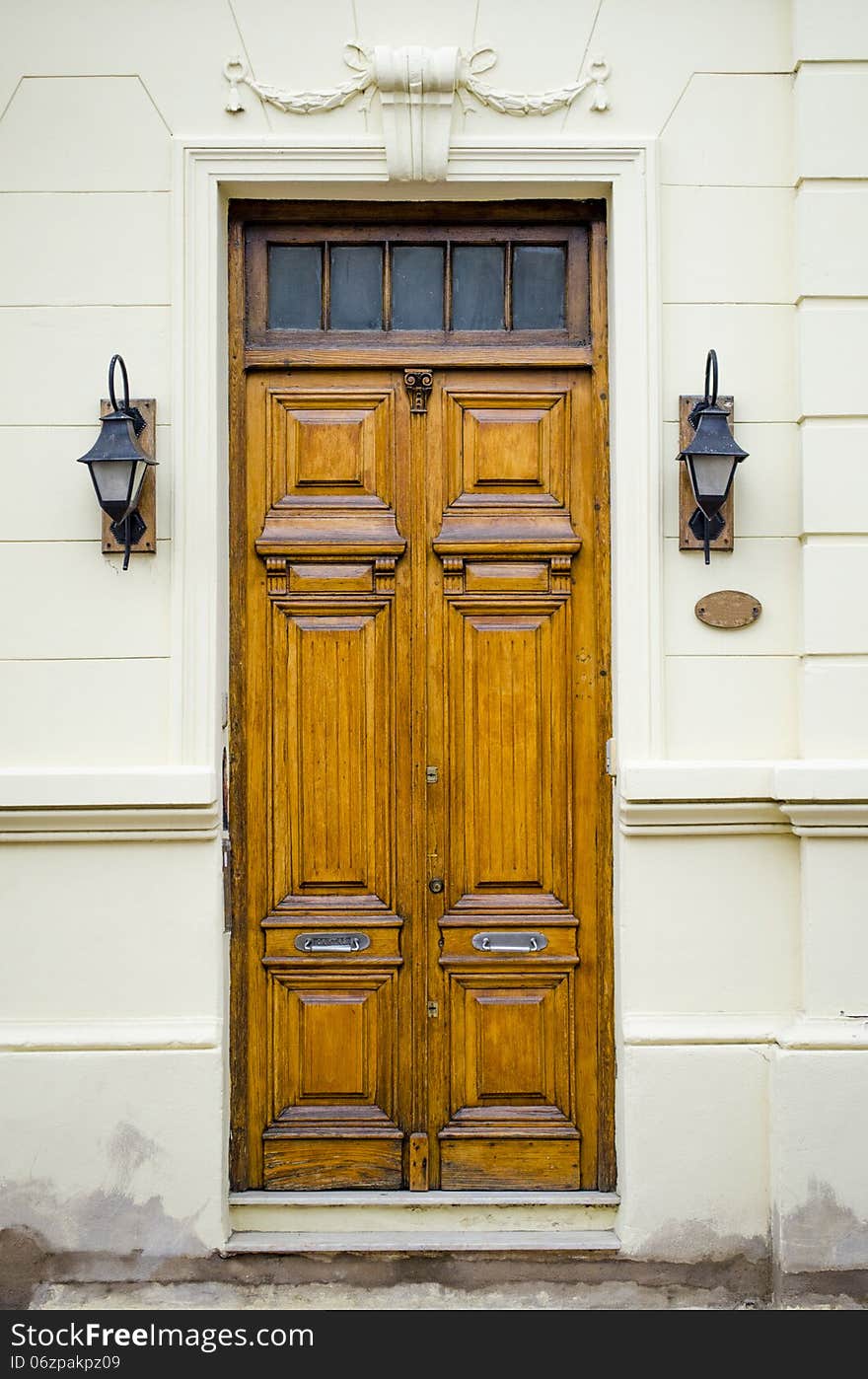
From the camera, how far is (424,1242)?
12.3ft

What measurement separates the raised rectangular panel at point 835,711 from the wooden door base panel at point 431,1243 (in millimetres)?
1854

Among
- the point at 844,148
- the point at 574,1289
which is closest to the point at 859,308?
the point at 844,148

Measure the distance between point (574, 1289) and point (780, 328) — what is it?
3407mm

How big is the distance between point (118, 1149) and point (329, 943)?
0.98 m

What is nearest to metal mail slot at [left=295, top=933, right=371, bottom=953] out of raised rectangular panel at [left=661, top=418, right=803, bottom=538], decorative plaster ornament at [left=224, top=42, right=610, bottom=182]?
raised rectangular panel at [left=661, top=418, right=803, bottom=538]

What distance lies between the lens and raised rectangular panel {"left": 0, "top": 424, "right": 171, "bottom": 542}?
382cm

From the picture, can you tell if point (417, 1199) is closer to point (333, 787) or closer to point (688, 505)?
point (333, 787)

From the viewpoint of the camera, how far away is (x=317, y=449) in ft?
13.1

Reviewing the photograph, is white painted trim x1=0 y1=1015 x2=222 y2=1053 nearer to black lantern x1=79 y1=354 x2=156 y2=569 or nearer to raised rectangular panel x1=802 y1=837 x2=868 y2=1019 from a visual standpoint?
black lantern x1=79 y1=354 x2=156 y2=569

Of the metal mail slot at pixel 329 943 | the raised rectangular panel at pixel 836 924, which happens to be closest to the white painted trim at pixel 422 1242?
the metal mail slot at pixel 329 943

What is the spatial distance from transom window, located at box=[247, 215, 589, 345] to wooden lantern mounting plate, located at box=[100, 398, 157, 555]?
497 mm

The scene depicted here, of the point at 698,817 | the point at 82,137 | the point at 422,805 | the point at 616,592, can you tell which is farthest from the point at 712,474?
the point at 82,137

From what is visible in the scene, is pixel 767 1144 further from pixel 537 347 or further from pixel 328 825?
pixel 537 347

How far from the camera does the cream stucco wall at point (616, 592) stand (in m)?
3.72
